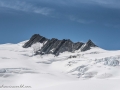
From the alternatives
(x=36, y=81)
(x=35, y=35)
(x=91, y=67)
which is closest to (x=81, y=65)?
(x=91, y=67)

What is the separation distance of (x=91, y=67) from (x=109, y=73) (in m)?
5.57

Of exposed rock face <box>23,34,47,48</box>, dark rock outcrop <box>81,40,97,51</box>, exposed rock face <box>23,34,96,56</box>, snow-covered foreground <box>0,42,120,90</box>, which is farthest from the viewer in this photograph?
exposed rock face <box>23,34,47,48</box>

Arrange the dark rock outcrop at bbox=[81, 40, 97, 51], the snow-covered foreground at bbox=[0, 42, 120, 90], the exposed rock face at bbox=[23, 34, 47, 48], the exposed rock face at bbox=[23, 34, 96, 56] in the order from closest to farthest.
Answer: the snow-covered foreground at bbox=[0, 42, 120, 90]
the dark rock outcrop at bbox=[81, 40, 97, 51]
the exposed rock face at bbox=[23, 34, 96, 56]
the exposed rock face at bbox=[23, 34, 47, 48]

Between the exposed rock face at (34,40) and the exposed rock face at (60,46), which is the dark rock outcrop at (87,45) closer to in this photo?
the exposed rock face at (60,46)

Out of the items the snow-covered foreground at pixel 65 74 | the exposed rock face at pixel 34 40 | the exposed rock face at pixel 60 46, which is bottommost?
the snow-covered foreground at pixel 65 74

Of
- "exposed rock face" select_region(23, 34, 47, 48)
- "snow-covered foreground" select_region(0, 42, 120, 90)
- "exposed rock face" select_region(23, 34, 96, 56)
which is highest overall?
"exposed rock face" select_region(23, 34, 47, 48)

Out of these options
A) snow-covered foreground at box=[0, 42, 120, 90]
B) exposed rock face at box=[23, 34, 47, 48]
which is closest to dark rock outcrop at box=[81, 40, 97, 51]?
snow-covered foreground at box=[0, 42, 120, 90]

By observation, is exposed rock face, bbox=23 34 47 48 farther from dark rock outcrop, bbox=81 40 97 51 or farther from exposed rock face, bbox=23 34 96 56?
dark rock outcrop, bbox=81 40 97 51

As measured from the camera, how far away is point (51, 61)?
6788 centimetres

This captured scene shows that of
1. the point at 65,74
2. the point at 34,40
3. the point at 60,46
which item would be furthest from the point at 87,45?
the point at 65,74

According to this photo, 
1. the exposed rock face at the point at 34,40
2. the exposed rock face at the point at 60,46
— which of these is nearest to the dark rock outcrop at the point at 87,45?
the exposed rock face at the point at 60,46

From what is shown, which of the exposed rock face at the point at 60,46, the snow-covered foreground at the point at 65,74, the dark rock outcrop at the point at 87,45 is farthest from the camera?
the exposed rock face at the point at 60,46

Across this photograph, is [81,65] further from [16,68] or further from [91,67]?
[16,68]

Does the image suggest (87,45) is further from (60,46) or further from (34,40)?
(34,40)
